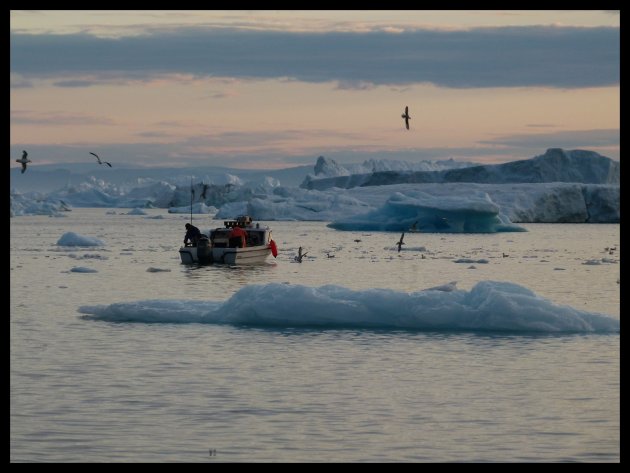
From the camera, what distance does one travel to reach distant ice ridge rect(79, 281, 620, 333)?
57.4ft

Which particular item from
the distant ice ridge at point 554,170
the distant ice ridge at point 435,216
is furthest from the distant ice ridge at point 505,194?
the distant ice ridge at point 435,216

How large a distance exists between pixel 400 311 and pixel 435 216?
5196 centimetres

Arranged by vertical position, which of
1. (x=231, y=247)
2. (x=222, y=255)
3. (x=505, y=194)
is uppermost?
(x=505, y=194)

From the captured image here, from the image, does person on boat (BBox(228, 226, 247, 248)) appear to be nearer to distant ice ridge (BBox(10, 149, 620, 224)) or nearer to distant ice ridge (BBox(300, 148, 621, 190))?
distant ice ridge (BBox(10, 149, 620, 224))

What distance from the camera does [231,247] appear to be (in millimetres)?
38250

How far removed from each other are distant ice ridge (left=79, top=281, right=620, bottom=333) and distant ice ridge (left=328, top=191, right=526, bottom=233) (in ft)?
147

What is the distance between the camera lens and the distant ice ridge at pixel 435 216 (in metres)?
63.5

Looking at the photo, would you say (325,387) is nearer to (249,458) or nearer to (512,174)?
(249,458)

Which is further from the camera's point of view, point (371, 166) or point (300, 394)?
point (371, 166)

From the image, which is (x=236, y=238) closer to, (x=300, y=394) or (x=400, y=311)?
(x=400, y=311)

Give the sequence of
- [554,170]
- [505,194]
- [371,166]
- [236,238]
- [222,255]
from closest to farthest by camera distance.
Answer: [222,255], [236,238], [505,194], [554,170], [371,166]

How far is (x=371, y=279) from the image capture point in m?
33.7

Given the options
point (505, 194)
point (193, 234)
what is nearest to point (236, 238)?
point (193, 234)
